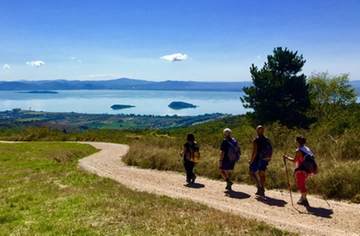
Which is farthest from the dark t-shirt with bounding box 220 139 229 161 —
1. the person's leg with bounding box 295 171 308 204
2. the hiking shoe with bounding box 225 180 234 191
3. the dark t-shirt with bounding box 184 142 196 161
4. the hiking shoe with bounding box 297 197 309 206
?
the hiking shoe with bounding box 297 197 309 206

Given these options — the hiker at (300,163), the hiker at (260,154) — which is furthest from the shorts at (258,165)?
the hiker at (300,163)

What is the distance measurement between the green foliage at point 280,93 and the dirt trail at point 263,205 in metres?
21.9

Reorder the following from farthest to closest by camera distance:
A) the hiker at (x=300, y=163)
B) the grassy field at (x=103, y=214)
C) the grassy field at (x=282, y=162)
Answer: the grassy field at (x=282, y=162) < the hiker at (x=300, y=163) < the grassy field at (x=103, y=214)

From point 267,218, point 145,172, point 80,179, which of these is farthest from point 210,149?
point 267,218

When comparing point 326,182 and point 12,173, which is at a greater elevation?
point 326,182

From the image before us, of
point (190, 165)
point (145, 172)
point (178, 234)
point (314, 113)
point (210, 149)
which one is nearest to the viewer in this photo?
point (178, 234)

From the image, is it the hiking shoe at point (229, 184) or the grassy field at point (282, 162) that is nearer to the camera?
the grassy field at point (282, 162)

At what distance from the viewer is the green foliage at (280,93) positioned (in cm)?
3278

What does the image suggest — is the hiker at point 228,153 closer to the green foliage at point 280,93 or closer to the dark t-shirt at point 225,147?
the dark t-shirt at point 225,147

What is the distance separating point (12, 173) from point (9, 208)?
724 cm

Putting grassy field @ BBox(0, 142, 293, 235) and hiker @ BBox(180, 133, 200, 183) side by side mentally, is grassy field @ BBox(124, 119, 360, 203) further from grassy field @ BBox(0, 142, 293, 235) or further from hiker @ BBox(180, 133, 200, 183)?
grassy field @ BBox(0, 142, 293, 235)

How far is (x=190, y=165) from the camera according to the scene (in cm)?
1218

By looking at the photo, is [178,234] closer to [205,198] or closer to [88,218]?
[88,218]

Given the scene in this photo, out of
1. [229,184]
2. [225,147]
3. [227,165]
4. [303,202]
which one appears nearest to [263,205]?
[303,202]
